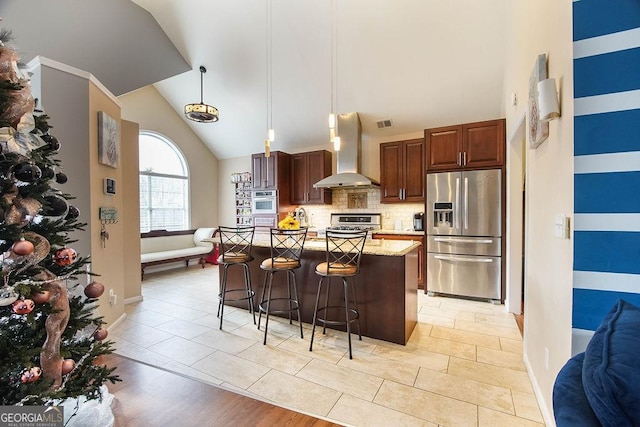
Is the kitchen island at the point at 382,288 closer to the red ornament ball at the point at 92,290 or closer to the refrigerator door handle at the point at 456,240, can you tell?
the refrigerator door handle at the point at 456,240

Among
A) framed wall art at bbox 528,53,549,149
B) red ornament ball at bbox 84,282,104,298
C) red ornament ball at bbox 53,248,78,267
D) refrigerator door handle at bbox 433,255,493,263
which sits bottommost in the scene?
refrigerator door handle at bbox 433,255,493,263

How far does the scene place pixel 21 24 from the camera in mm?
3025

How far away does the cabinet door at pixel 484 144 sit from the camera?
3.82 metres

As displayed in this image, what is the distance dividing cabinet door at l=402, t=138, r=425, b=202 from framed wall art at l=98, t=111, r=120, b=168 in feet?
13.3

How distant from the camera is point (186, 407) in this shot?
162 cm

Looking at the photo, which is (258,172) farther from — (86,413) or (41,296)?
(41,296)

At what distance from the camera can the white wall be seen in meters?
1.40

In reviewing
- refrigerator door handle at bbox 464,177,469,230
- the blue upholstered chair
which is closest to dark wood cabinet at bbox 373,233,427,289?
refrigerator door handle at bbox 464,177,469,230

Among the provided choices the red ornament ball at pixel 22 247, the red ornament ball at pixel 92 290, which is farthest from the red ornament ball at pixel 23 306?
the red ornament ball at pixel 92 290

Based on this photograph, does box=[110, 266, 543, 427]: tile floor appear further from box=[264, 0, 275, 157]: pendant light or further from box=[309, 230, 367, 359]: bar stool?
box=[264, 0, 275, 157]: pendant light

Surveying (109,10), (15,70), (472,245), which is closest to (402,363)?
(472,245)

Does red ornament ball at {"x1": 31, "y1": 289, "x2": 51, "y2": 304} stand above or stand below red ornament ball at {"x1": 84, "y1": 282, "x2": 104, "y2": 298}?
above

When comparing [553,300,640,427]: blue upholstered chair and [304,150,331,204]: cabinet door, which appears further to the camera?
[304,150,331,204]: cabinet door

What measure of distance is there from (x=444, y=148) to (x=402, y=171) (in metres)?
0.91
